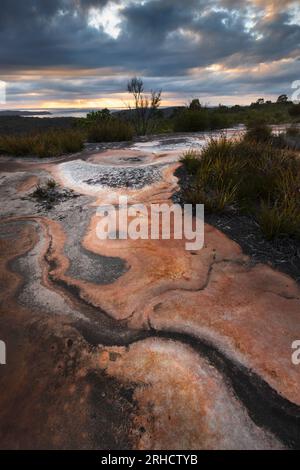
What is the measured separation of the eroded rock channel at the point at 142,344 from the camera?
1419 mm

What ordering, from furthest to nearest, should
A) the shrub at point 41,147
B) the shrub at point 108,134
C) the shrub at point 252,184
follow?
the shrub at point 108,134 → the shrub at point 41,147 → the shrub at point 252,184

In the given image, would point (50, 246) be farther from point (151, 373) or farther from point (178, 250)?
point (151, 373)

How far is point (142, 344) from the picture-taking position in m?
1.83

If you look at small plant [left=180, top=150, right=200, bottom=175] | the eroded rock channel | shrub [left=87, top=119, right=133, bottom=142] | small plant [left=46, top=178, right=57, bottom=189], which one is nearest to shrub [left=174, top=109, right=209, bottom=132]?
shrub [left=87, top=119, right=133, bottom=142]

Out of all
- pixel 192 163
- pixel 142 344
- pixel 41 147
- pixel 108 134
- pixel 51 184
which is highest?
pixel 108 134

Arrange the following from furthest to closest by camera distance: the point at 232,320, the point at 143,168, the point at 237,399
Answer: the point at 143,168 < the point at 232,320 < the point at 237,399

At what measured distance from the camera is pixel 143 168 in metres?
4.64

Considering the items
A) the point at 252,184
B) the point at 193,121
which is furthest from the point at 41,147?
the point at 193,121

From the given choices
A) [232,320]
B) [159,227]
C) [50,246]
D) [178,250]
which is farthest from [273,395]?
[50,246]

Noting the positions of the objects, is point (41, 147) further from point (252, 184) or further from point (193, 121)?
point (193, 121)

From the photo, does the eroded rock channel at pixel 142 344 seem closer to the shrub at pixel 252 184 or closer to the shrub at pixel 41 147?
the shrub at pixel 252 184

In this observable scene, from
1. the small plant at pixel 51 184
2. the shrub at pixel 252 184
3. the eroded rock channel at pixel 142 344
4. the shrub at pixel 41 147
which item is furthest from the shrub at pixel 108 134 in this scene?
the eroded rock channel at pixel 142 344
